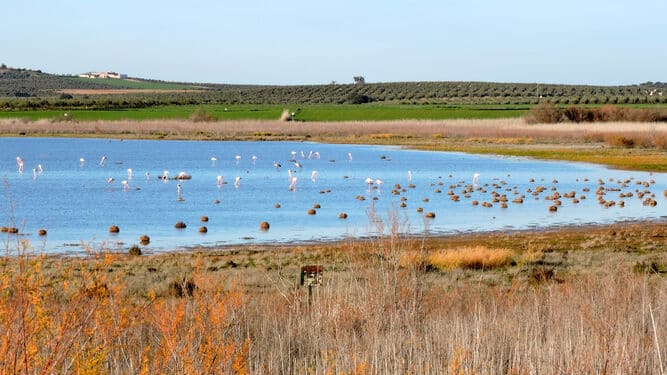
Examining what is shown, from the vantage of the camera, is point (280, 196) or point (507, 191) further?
point (507, 191)

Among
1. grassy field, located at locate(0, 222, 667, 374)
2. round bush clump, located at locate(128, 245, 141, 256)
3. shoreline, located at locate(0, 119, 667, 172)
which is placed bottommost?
shoreline, located at locate(0, 119, 667, 172)

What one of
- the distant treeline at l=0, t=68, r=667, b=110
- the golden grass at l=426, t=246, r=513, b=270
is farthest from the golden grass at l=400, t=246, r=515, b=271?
the distant treeline at l=0, t=68, r=667, b=110

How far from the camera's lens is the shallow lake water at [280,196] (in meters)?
26.0

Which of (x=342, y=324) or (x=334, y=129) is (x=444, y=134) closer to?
(x=334, y=129)

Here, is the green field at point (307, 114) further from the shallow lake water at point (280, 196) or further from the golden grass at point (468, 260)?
the golden grass at point (468, 260)

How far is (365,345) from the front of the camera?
8.63 meters

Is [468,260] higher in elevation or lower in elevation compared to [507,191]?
higher

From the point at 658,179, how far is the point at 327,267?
32.2 metres

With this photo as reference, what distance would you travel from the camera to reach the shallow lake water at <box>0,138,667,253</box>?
85.4ft

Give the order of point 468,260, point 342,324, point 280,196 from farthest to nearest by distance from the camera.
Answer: point 280,196 → point 468,260 → point 342,324

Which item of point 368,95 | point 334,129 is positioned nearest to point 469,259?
point 334,129

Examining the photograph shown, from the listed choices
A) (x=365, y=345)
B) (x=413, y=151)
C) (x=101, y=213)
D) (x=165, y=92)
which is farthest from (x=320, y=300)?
(x=165, y=92)

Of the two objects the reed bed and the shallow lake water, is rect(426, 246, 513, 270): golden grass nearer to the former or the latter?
the shallow lake water

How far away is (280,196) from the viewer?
37.5 metres
